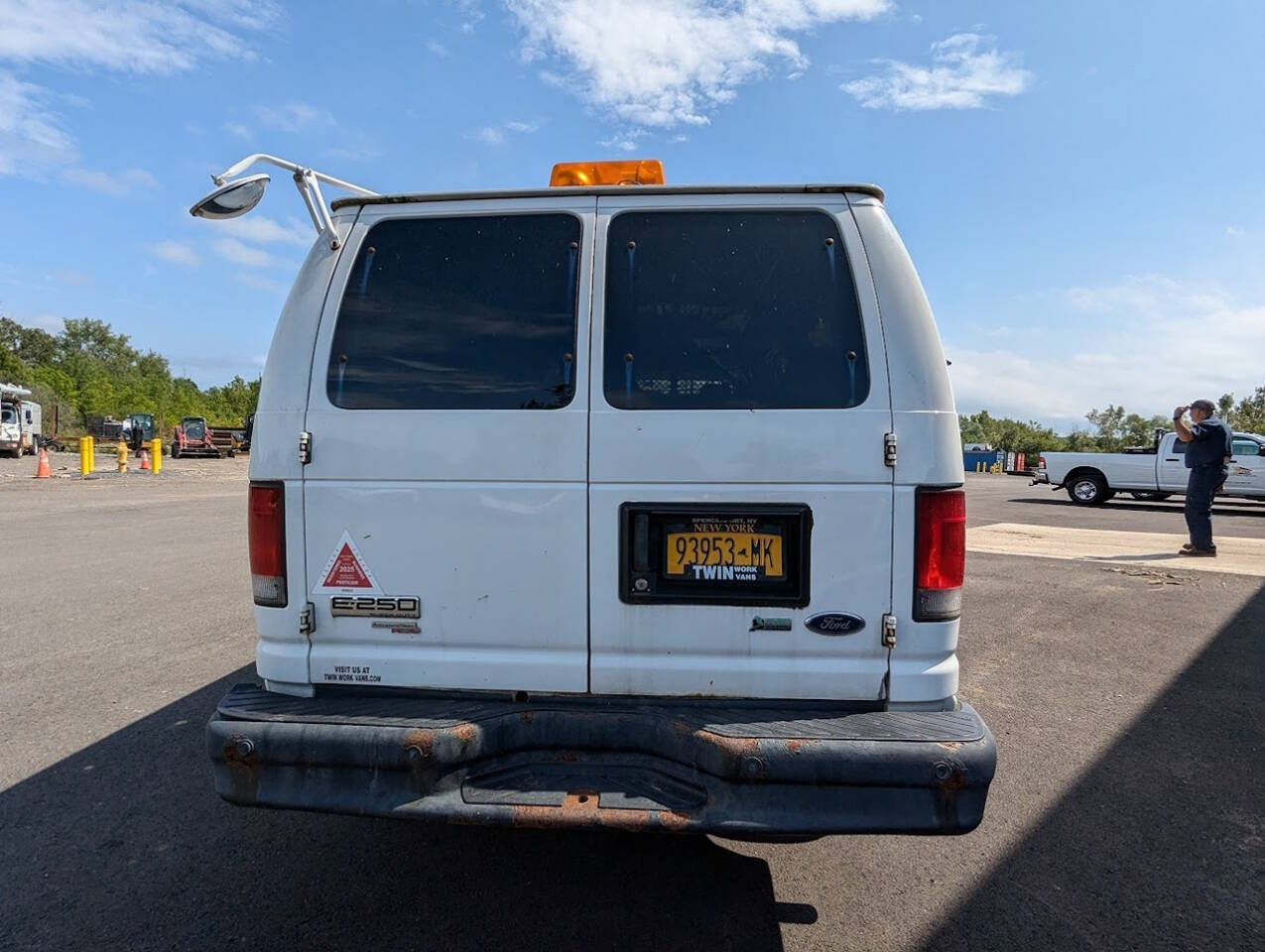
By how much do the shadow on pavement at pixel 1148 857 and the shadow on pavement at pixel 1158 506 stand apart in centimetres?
1574

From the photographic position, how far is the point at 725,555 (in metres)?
2.52

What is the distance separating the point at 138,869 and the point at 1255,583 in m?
10.0

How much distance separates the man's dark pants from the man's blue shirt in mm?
121

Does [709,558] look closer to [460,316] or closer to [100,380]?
[460,316]

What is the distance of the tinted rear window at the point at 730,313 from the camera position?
2512 mm

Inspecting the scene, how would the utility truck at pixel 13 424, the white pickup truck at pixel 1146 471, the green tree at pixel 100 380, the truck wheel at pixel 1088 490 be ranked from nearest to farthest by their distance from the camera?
the white pickup truck at pixel 1146 471 < the truck wheel at pixel 1088 490 < the utility truck at pixel 13 424 < the green tree at pixel 100 380

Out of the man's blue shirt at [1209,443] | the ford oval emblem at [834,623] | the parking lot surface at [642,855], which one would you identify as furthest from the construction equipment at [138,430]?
the ford oval emblem at [834,623]

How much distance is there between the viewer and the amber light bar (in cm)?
294

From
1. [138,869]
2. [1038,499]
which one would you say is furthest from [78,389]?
[138,869]

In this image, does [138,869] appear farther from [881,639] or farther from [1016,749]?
[1016,749]

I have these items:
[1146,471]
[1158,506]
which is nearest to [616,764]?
[1146,471]

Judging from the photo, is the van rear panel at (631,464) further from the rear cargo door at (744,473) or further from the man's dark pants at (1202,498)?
the man's dark pants at (1202,498)

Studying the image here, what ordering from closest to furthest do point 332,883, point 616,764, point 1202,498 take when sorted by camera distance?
point 616,764 → point 332,883 → point 1202,498

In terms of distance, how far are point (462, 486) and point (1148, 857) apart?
3000mm
